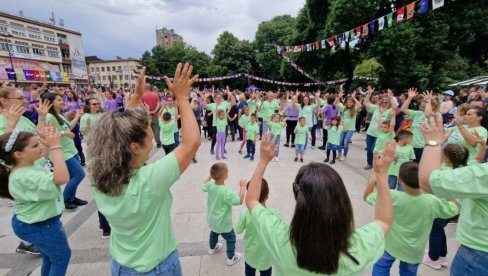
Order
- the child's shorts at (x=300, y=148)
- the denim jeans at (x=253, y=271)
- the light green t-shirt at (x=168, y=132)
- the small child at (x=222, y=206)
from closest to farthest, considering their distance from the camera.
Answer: the denim jeans at (x=253, y=271), the small child at (x=222, y=206), the light green t-shirt at (x=168, y=132), the child's shorts at (x=300, y=148)

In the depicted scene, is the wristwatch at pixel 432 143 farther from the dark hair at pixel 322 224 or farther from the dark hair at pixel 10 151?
the dark hair at pixel 10 151

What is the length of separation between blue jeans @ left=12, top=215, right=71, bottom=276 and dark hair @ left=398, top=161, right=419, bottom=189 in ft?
10.5

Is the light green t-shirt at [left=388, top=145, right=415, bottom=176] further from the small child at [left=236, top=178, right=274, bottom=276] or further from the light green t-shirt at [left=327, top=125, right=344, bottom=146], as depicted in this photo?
the small child at [left=236, top=178, right=274, bottom=276]

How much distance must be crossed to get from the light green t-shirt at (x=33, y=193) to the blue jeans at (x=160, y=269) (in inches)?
36.4

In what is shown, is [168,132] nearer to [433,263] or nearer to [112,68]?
[433,263]

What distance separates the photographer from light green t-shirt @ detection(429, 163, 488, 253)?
143cm

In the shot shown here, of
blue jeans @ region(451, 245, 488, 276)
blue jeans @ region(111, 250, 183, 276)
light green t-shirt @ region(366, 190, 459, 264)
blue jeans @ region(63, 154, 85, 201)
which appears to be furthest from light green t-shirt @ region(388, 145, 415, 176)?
blue jeans @ region(63, 154, 85, 201)

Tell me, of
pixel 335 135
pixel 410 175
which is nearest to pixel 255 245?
pixel 410 175

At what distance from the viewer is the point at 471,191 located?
144 centimetres

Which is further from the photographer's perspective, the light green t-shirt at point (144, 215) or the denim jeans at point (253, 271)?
the denim jeans at point (253, 271)

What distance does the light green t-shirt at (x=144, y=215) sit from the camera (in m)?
1.42

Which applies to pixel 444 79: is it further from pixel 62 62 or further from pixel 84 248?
pixel 62 62

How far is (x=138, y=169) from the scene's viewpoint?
58.7 inches

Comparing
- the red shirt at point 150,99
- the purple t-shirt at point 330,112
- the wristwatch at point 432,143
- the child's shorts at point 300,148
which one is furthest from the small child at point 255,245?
the purple t-shirt at point 330,112
